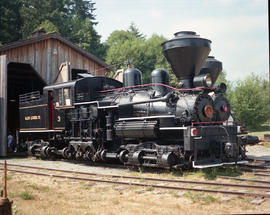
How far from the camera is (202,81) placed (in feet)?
33.6

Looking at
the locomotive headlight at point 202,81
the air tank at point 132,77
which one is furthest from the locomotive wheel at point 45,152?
the locomotive headlight at point 202,81

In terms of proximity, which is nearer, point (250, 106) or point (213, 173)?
point (213, 173)

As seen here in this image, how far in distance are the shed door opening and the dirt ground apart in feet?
49.7

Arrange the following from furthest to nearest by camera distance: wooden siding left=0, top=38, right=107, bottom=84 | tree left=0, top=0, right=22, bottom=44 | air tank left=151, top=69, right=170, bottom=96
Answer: tree left=0, top=0, right=22, bottom=44 < wooden siding left=0, top=38, right=107, bottom=84 < air tank left=151, top=69, right=170, bottom=96

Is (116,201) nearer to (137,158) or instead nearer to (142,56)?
(137,158)

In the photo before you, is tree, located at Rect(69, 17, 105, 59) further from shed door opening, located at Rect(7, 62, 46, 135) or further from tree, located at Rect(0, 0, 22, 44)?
shed door opening, located at Rect(7, 62, 46, 135)

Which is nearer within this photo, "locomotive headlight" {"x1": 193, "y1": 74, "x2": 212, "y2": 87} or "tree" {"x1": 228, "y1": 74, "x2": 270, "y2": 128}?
"locomotive headlight" {"x1": 193, "y1": 74, "x2": 212, "y2": 87}

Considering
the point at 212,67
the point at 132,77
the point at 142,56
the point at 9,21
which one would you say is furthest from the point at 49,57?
the point at 142,56

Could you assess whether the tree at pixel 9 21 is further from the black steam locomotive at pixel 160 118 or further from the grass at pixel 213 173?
the grass at pixel 213 173

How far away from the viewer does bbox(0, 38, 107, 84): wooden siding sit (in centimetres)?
1819

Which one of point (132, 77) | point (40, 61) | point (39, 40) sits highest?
point (39, 40)

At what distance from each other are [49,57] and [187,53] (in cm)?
1186

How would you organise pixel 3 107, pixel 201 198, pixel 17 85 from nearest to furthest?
1. pixel 201 198
2. pixel 3 107
3. pixel 17 85

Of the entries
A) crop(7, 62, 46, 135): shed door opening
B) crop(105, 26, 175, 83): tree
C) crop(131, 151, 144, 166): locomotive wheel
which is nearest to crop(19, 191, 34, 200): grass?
crop(131, 151, 144, 166): locomotive wheel
